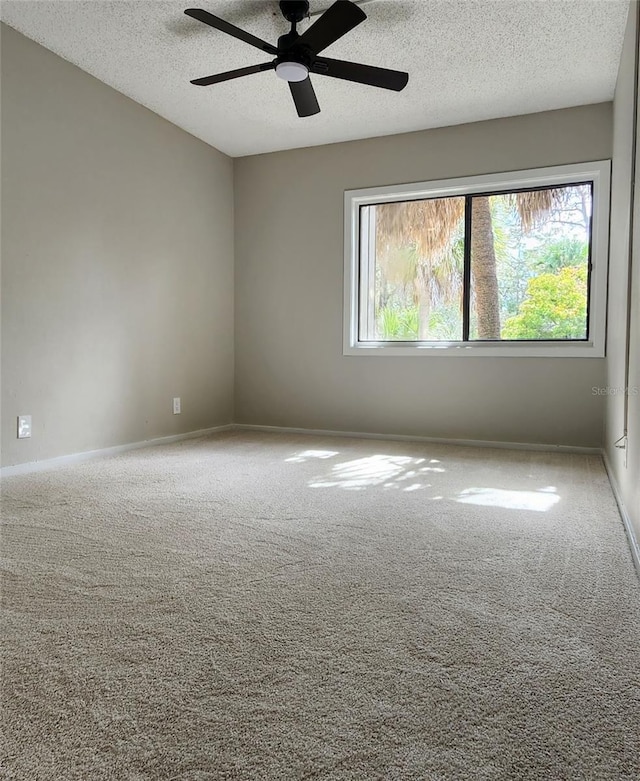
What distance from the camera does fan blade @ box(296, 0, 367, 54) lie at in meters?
2.23

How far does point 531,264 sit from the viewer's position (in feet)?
12.9

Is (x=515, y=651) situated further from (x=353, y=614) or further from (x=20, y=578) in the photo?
(x=20, y=578)

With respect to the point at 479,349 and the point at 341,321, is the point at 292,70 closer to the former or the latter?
the point at 341,321

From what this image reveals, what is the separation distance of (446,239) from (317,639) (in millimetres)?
3595

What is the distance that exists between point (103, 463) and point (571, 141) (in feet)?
12.4

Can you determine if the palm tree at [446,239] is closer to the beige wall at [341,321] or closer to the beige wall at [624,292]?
the beige wall at [341,321]

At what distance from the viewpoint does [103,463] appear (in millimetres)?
3209

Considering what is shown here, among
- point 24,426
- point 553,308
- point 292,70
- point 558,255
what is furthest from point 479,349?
point 24,426

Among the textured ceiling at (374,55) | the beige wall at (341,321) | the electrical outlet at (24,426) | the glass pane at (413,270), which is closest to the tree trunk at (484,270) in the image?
the glass pane at (413,270)

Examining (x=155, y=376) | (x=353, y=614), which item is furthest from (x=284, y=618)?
(x=155, y=376)

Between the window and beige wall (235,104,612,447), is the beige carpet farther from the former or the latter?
the window

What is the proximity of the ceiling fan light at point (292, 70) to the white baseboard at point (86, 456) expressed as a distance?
8.10 feet

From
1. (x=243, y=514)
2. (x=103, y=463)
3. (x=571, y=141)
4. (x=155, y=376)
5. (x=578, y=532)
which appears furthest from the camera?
(x=155, y=376)

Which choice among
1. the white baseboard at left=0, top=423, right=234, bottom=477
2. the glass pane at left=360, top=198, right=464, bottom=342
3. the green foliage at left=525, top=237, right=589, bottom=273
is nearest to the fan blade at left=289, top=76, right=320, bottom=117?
the glass pane at left=360, top=198, right=464, bottom=342
